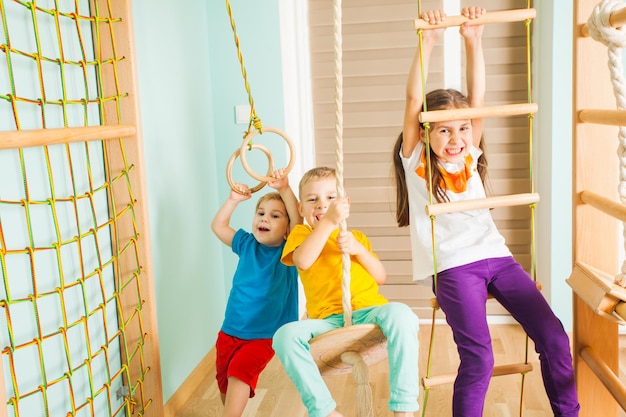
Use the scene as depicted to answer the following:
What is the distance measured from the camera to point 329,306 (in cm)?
214

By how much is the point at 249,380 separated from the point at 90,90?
106 cm

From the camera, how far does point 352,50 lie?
3.40 meters

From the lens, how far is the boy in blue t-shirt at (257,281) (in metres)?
2.33

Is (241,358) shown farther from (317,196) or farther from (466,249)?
(466,249)

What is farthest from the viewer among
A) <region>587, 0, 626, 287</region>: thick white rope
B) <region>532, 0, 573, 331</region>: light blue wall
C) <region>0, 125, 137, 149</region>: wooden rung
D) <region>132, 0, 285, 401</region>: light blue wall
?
<region>532, 0, 573, 331</region>: light blue wall

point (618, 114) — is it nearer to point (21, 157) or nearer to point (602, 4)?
point (602, 4)

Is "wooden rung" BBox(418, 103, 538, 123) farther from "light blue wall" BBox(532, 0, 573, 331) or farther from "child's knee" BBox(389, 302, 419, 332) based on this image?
"light blue wall" BBox(532, 0, 573, 331)

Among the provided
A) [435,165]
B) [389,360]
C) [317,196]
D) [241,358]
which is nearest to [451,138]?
[435,165]

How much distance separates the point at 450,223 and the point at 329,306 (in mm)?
467

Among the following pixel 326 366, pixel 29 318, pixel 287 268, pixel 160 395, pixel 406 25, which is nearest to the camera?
pixel 29 318

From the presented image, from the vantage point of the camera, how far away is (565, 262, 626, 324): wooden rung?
1646 mm

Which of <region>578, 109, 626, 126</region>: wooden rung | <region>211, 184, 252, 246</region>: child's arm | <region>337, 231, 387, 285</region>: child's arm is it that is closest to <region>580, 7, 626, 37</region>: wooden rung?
<region>578, 109, 626, 126</region>: wooden rung

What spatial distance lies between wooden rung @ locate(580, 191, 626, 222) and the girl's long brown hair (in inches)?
16.2

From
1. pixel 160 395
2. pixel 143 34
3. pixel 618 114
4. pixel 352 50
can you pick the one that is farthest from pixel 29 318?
pixel 352 50
